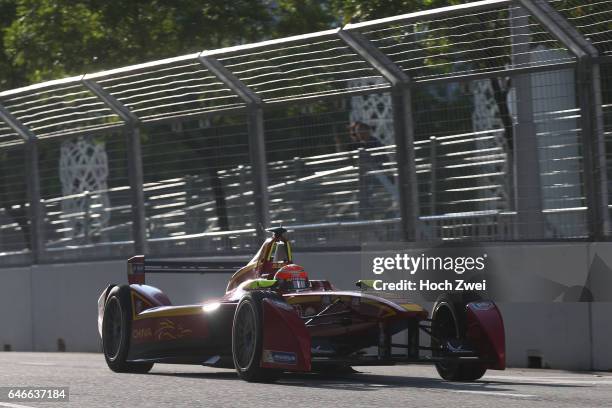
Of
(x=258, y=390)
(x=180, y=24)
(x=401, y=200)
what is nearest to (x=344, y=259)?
(x=401, y=200)

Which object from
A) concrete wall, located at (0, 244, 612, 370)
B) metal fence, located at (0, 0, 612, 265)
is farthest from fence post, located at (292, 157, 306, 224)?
concrete wall, located at (0, 244, 612, 370)

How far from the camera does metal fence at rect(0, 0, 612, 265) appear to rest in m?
12.6

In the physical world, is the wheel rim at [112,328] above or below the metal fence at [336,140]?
below

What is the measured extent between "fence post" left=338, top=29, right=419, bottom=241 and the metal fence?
0.01 meters

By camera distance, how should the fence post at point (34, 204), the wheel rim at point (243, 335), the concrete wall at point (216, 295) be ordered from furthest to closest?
the fence post at point (34, 204) → the concrete wall at point (216, 295) → the wheel rim at point (243, 335)

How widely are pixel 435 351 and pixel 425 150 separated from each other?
3431 mm

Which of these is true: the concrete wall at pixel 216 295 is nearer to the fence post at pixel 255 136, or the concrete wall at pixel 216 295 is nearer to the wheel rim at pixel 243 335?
the fence post at pixel 255 136

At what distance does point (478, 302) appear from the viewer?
10.8 metres

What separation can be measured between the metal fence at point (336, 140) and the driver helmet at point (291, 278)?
238cm

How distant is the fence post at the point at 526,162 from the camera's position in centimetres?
1279

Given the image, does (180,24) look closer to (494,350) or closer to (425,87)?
(425,87)

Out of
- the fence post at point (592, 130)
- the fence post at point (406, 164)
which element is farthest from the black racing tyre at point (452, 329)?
the fence post at point (406, 164)

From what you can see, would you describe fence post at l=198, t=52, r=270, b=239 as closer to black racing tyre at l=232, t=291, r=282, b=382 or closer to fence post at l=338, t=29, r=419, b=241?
fence post at l=338, t=29, r=419, b=241

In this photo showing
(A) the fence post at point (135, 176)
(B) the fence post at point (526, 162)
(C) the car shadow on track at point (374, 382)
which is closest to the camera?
(C) the car shadow on track at point (374, 382)
